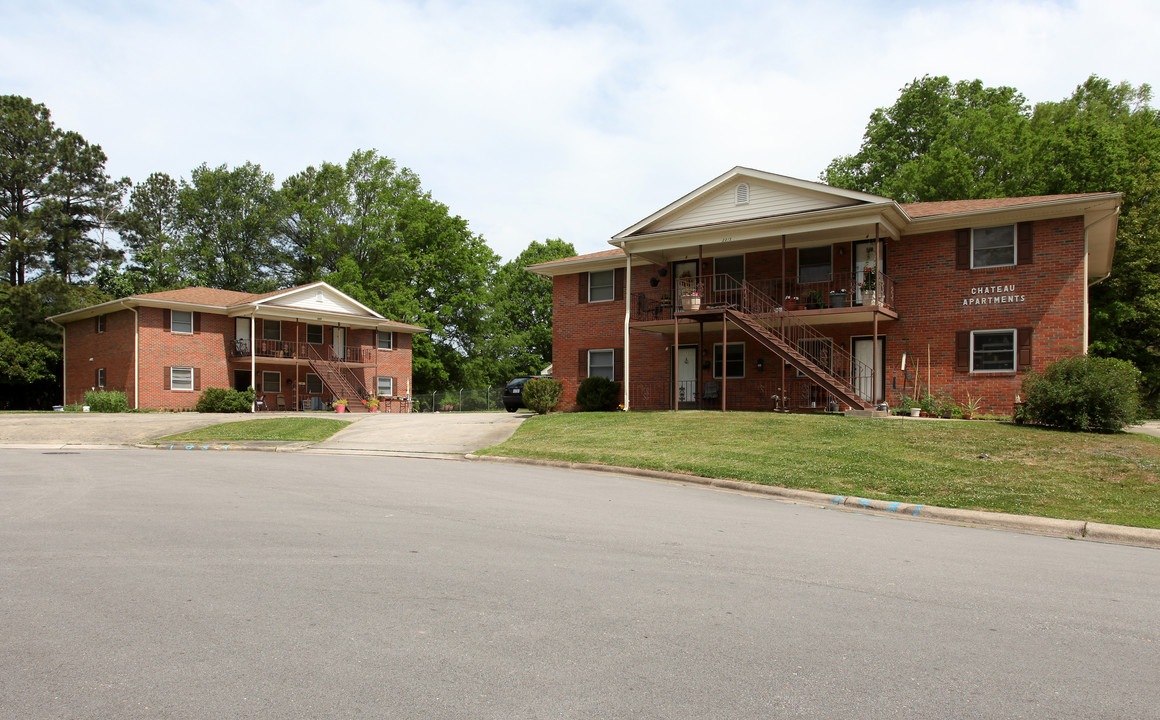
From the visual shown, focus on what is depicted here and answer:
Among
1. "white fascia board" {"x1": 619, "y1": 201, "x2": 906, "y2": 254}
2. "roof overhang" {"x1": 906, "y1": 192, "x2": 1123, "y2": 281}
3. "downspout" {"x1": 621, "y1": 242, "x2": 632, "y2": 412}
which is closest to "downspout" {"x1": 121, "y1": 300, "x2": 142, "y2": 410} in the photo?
"downspout" {"x1": 621, "y1": 242, "x2": 632, "y2": 412}

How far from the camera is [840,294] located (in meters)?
21.7

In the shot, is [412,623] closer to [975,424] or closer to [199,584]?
[199,584]

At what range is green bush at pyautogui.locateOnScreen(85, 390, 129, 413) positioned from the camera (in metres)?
32.8

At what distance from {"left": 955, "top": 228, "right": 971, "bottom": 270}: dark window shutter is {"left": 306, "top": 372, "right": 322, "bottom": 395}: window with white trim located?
32.4m

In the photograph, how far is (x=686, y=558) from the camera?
668cm

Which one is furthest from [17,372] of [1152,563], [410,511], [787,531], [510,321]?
[1152,563]

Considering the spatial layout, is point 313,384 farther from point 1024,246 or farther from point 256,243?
point 1024,246

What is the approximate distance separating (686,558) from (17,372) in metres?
45.4

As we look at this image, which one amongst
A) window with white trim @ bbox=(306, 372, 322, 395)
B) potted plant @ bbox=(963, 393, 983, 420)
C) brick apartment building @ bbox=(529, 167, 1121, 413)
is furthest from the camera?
window with white trim @ bbox=(306, 372, 322, 395)

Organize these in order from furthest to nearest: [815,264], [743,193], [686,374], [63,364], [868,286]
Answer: [63,364] → [686,374] → [815,264] → [743,193] → [868,286]

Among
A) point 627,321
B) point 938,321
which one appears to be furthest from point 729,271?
point 938,321

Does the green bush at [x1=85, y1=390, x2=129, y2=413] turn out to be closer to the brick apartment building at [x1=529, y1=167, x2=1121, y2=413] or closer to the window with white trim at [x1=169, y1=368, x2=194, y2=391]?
the window with white trim at [x1=169, y1=368, x2=194, y2=391]

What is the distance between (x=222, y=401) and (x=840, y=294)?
1073 inches

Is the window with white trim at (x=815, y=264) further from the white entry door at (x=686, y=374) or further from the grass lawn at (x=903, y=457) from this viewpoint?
the grass lawn at (x=903, y=457)
